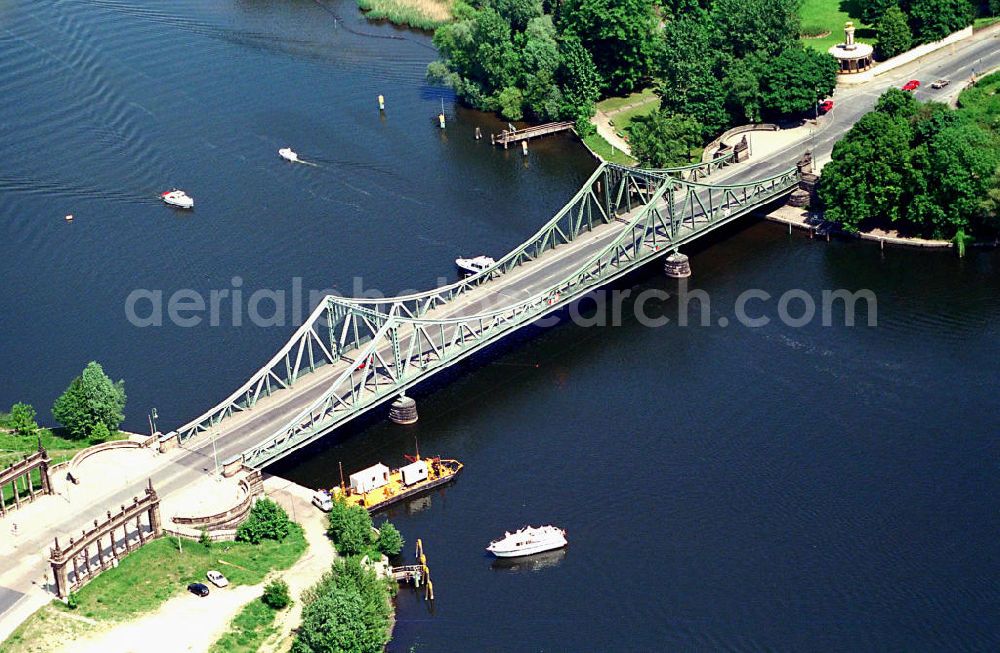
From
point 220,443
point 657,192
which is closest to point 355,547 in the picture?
point 220,443

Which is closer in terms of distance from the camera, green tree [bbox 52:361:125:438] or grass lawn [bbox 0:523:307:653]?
grass lawn [bbox 0:523:307:653]

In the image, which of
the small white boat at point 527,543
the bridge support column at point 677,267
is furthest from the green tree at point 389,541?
the bridge support column at point 677,267

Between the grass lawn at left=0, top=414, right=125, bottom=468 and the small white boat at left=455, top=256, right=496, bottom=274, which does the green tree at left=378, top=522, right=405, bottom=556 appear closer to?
the grass lawn at left=0, top=414, right=125, bottom=468

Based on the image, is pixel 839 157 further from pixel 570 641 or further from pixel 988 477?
pixel 570 641

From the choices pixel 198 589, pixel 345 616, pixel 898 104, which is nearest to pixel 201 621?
pixel 198 589

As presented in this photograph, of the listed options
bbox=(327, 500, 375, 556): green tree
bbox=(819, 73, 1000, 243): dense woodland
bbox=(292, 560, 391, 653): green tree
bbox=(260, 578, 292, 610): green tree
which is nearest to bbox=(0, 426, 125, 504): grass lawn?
bbox=(327, 500, 375, 556): green tree

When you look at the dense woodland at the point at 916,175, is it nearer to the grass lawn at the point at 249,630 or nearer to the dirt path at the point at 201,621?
the dirt path at the point at 201,621
